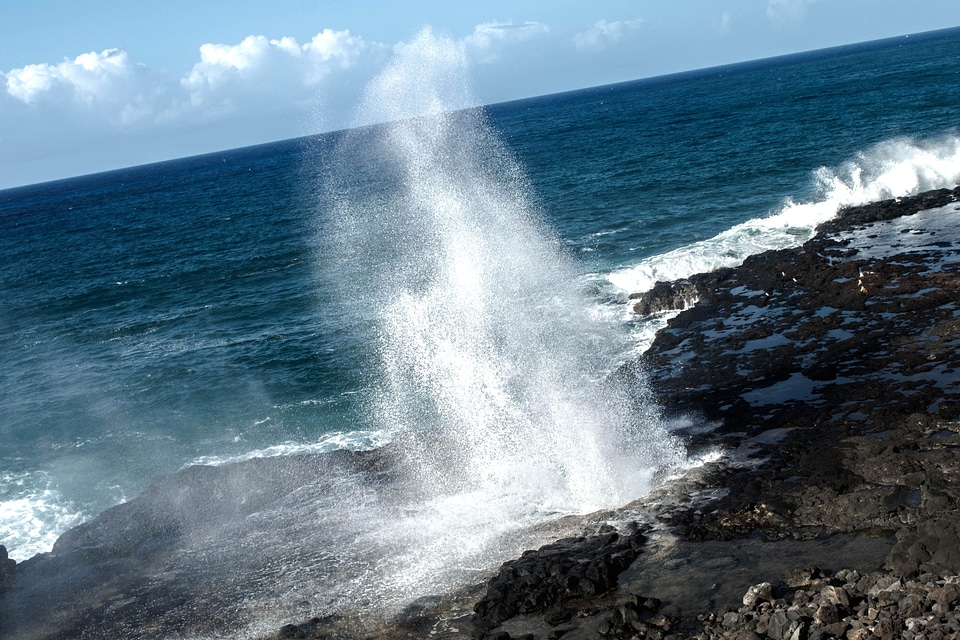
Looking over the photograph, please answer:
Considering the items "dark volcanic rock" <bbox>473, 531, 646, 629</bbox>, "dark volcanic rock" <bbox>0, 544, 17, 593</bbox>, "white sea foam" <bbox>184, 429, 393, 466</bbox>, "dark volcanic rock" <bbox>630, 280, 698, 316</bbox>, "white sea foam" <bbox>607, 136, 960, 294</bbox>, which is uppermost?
"white sea foam" <bbox>607, 136, 960, 294</bbox>

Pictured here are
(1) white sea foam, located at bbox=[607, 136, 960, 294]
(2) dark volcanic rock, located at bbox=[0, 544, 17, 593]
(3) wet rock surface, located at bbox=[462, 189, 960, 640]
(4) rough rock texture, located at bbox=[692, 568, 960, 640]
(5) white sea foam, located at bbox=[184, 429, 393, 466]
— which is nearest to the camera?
(4) rough rock texture, located at bbox=[692, 568, 960, 640]

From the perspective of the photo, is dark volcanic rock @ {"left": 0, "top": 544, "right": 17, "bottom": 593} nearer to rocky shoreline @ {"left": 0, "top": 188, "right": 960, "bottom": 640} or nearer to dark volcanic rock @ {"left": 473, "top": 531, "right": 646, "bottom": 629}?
rocky shoreline @ {"left": 0, "top": 188, "right": 960, "bottom": 640}

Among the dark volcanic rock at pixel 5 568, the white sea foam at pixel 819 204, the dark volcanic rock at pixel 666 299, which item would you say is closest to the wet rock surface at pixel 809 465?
the dark volcanic rock at pixel 666 299

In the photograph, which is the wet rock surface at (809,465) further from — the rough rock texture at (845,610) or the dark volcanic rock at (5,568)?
the dark volcanic rock at (5,568)

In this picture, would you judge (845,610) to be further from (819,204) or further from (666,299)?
(819,204)

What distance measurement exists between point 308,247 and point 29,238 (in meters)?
51.2

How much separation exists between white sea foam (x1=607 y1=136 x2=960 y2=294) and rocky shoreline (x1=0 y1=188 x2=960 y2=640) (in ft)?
20.9

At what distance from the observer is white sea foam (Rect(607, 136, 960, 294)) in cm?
3222

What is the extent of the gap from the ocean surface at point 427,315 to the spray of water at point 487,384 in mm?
99

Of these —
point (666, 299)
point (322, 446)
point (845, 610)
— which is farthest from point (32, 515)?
point (666, 299)

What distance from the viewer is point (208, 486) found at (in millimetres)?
20500

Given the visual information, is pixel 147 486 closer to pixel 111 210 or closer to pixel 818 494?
pixel 818 494

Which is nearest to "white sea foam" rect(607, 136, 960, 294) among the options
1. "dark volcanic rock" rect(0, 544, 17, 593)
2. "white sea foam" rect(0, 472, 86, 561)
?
"white sea foam" rect(0, 472, 86, 561)

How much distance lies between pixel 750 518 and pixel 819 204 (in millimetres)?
27044
